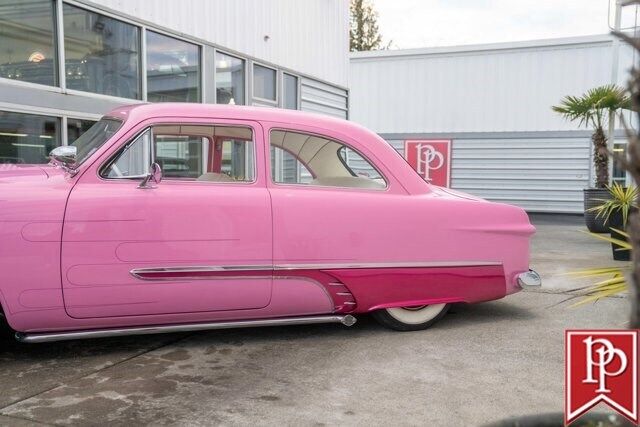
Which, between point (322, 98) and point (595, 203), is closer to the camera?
point (595, 203)

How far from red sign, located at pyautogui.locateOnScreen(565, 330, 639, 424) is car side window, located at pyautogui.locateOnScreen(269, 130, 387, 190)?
8.51 feet

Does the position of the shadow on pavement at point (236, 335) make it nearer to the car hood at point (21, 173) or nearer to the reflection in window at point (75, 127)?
the car hood at point (21, 173)

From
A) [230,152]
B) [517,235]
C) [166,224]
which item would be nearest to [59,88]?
[230,152]

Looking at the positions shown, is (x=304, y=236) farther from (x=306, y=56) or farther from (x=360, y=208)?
(x=306, y=56)

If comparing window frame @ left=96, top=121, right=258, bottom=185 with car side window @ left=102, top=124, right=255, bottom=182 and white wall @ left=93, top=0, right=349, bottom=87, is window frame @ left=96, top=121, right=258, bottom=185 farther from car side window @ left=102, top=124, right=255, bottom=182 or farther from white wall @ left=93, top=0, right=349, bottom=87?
white wall @ left=93, top=0, right=349, bottom=87

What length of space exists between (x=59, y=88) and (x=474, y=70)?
1018 cm

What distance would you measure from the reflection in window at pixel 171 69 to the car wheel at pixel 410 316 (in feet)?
14.9

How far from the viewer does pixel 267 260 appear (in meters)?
3.75

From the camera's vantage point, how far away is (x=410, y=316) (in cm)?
423

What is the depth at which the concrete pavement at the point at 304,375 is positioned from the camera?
111 inches

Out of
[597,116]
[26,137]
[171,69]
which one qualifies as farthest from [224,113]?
[597,116]

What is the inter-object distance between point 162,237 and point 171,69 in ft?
14.6

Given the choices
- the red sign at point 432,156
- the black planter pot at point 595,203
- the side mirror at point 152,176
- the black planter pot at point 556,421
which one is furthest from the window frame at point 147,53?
the red sign at point 432,156

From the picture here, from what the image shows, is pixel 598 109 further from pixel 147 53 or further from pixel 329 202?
pixel 329 202
